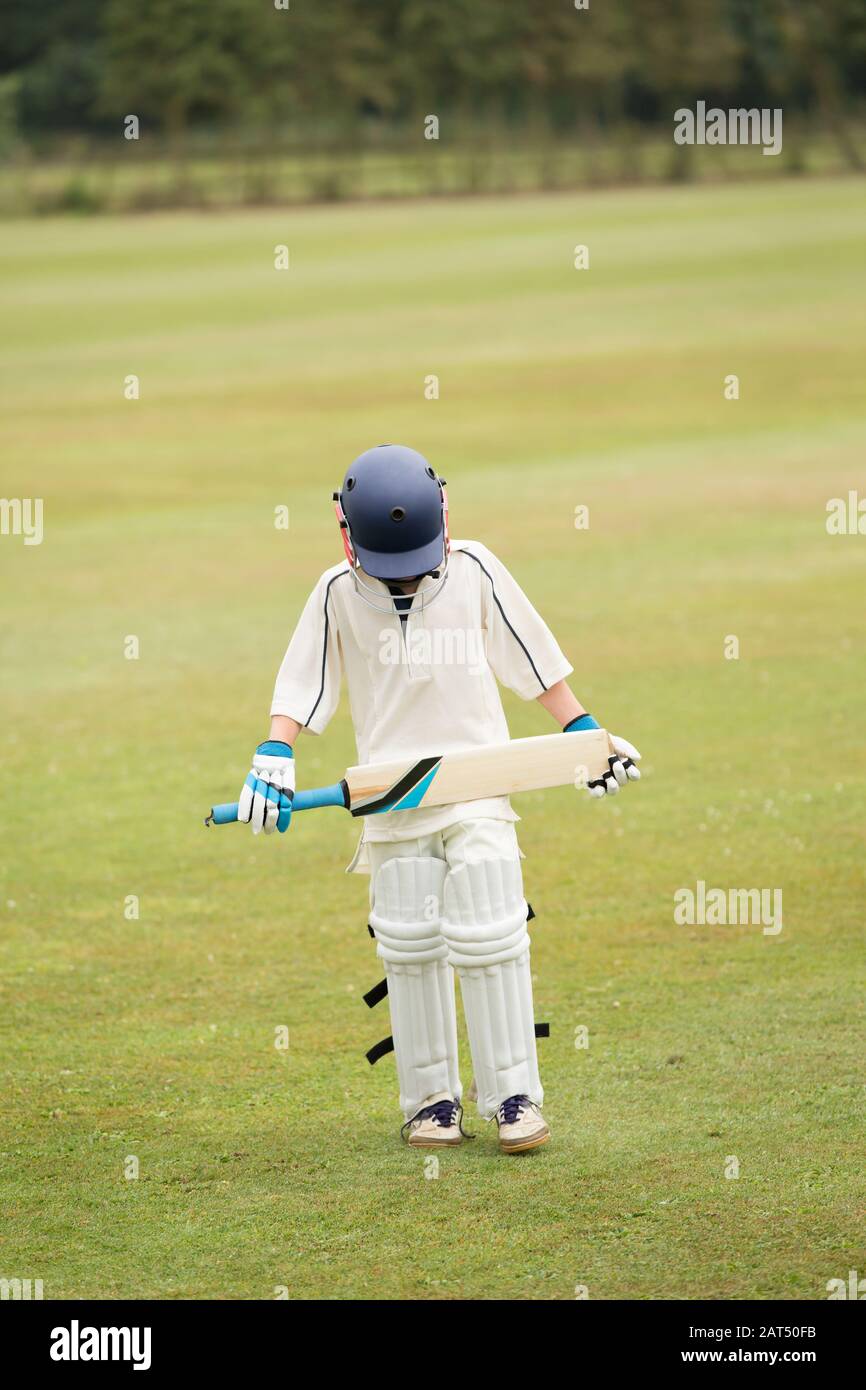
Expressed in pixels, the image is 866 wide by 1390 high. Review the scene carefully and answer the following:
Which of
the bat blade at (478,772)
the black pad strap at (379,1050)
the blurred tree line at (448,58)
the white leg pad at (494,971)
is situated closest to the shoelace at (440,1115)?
the white leg pad at (494,971)

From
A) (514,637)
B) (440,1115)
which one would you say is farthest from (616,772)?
(440,1115)

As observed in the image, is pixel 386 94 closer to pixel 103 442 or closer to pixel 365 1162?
pixel 103 442

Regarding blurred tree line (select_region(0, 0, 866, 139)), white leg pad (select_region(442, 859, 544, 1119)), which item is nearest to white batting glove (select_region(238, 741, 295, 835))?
white leg pad (select_region(442, 859, 544, 1119))

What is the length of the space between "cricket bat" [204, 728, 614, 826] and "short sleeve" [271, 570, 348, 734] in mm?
328

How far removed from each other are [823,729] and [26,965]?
16.4ft

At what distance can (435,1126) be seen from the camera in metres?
5.67

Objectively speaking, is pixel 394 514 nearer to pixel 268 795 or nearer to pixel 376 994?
pixel 268 795

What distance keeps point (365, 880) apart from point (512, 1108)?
3.27 m

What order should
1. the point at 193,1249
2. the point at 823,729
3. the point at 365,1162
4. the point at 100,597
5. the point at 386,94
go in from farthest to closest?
the point at 386,94 < the point at 100,597 < the point at 823,729 < the point at 365,1162 < the point at 193,1249

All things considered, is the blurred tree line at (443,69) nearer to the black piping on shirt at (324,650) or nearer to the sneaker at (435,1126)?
the black piping on shirt at (324,650)

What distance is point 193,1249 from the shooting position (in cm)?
509

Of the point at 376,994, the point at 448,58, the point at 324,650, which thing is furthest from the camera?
the point at 448,58

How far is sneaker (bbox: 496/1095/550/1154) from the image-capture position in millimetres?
5520
